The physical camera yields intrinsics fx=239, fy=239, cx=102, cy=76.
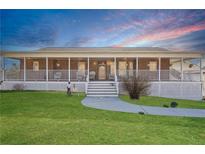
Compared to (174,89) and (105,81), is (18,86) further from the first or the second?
(174,89)

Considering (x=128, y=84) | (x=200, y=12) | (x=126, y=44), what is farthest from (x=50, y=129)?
(x=126, y=44)

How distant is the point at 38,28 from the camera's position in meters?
21.4

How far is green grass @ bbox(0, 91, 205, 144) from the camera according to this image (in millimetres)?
6344

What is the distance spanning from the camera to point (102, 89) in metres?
16.3

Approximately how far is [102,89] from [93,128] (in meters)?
9.13

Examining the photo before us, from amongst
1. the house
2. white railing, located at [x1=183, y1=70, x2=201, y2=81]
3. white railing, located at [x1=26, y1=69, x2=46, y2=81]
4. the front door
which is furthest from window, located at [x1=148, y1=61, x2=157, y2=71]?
white railing, located at [x1=26, y1=69, x2=46, y2=81]

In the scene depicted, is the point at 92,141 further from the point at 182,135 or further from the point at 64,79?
the point at 64,79

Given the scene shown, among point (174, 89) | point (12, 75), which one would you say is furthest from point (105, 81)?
point (12, 75)

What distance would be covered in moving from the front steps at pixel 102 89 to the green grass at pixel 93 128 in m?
5.99

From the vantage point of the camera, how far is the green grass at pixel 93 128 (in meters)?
6.34

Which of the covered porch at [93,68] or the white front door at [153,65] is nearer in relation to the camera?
the covered porch at [93,68]

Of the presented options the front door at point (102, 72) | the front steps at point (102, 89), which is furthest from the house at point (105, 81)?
the front door at point (102, 72)

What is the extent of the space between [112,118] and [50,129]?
2362 mm

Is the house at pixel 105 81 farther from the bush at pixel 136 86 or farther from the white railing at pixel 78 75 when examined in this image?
the bush at pixel 136 86
